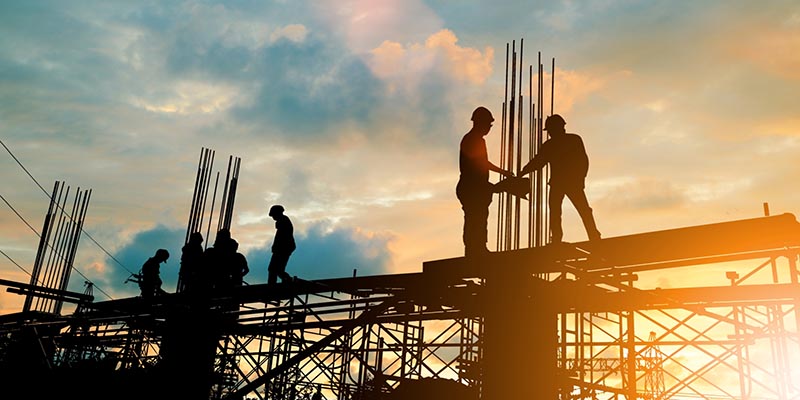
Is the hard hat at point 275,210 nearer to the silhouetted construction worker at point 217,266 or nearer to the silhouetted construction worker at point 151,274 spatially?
the silhouetted construction worker at point 217,266

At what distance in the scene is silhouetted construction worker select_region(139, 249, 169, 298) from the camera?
17355 mm


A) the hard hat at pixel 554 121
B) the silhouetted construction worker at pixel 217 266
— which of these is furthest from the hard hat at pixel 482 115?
the silhouetted construction worker at pixel 217 266

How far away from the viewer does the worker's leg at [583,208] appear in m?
8.92

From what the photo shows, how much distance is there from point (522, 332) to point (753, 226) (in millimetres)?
3203

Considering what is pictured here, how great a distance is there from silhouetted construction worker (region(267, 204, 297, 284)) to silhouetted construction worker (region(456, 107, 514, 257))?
204 inches

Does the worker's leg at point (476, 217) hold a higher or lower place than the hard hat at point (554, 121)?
lower

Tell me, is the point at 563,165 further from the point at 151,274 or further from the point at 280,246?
the point at 151,274

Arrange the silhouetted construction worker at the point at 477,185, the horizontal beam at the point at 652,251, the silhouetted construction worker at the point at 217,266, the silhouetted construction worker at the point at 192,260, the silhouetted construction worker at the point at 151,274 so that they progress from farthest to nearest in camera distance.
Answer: the silhouetted construction worker at the point at 151,274
the silhouetted construction worker at the point at 192,260
the silhouetted construction worker at the point at 217,266
the silhouetted construction worker at the point at 477,185
the horizontal beam at the point at 652,251

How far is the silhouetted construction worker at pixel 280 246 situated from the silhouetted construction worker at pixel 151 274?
545 cm

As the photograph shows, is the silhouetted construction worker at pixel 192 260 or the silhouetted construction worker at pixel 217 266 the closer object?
the silhouetted construction worker at pixel 217 266

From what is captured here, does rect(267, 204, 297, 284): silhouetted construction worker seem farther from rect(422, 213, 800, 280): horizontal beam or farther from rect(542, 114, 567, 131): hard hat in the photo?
rect(542, 114, 567, 131): hard hat

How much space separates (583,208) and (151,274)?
12.8 m

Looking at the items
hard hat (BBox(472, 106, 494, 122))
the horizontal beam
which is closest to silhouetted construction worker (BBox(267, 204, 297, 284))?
the horizontal beam

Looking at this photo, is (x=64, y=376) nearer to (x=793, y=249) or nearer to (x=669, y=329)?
(x=669, y=329)
